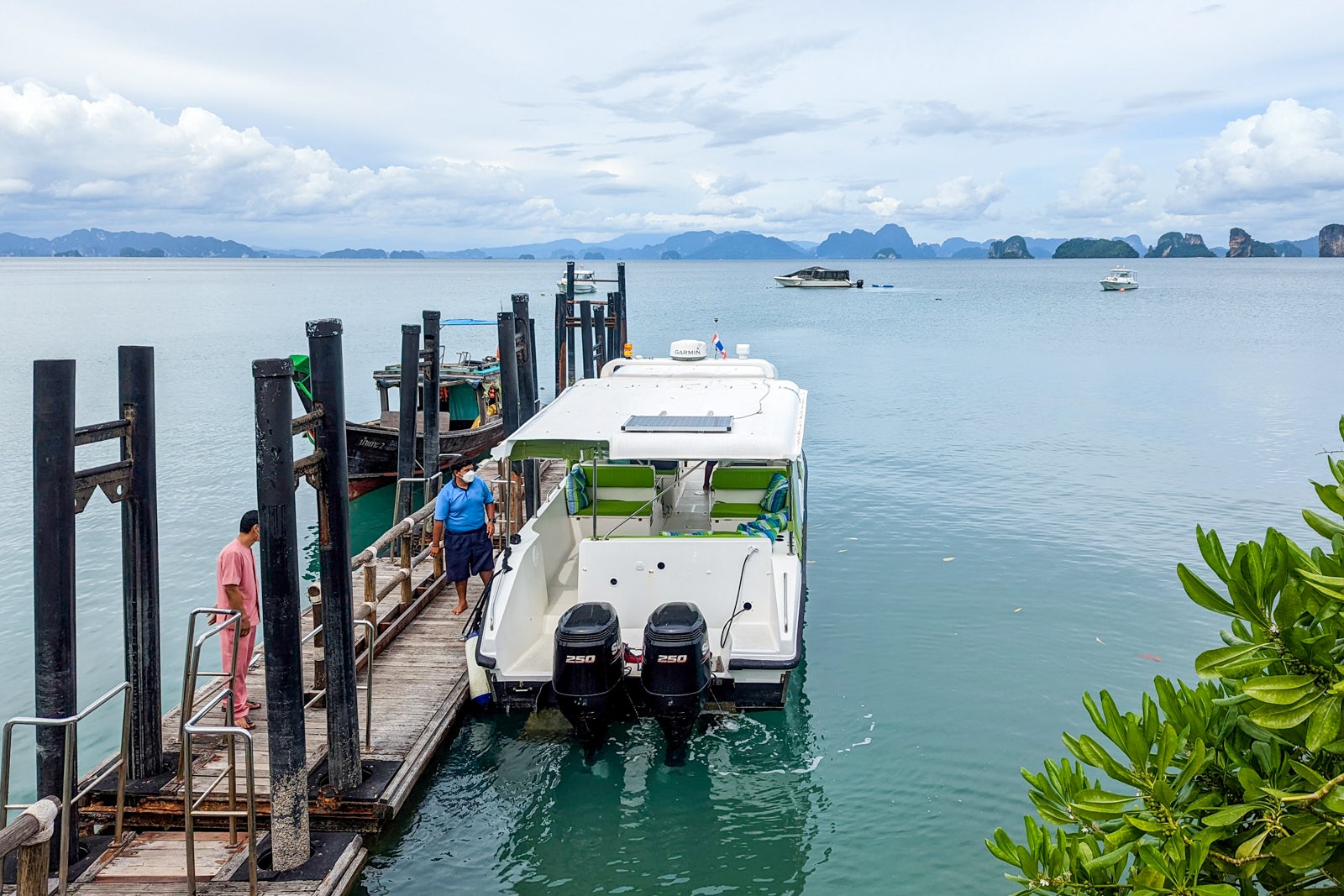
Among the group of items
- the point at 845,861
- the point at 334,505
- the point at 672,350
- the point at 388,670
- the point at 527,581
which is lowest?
the point at 845,861

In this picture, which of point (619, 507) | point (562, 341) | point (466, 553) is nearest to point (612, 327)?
point (562, 341)

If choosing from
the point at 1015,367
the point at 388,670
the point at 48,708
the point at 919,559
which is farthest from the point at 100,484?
the point at 1015,367

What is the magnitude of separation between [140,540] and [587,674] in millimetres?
3291

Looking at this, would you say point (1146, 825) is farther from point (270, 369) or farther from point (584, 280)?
point (584, 280)

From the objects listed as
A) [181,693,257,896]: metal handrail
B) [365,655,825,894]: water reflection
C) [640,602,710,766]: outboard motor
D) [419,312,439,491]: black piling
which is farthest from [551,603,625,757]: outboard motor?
[419,312,439,491]: black piling

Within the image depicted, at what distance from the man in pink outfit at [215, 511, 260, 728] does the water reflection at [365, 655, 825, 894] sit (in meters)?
1.60

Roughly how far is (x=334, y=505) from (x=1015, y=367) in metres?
39.7

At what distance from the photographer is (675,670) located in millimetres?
7629

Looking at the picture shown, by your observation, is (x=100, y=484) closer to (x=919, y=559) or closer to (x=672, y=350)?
(x=672, y=350)

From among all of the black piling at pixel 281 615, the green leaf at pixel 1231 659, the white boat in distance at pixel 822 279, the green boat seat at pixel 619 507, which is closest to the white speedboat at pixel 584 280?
the green boat seat at pixel 619 507

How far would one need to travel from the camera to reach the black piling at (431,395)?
13703 mm

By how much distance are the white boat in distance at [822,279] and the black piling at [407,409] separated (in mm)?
106029

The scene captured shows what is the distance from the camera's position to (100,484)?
5965mm

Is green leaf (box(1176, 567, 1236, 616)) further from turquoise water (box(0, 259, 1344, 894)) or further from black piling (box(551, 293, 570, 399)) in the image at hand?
black piling (box(551, 293, 570, 399))
